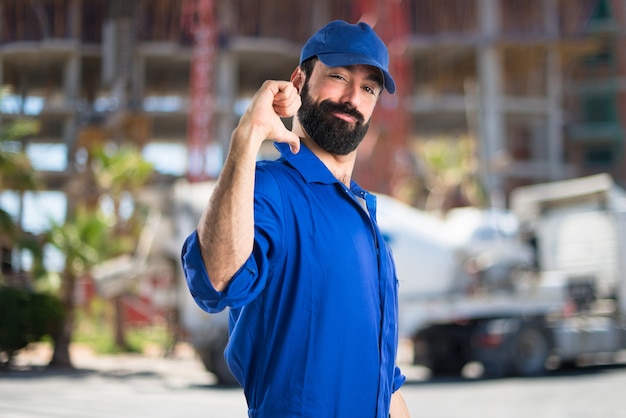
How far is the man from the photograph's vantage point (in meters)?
2.21

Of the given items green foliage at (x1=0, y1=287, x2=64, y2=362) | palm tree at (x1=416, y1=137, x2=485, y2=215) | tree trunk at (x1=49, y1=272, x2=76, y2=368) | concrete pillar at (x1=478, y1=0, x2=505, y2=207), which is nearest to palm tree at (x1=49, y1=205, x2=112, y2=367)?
tree trunk at (x1=49, y1=272, x2=76, y2=368)

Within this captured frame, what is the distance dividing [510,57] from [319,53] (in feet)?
191

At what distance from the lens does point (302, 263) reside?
2387 mm

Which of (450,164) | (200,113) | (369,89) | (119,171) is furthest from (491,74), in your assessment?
(369,89)

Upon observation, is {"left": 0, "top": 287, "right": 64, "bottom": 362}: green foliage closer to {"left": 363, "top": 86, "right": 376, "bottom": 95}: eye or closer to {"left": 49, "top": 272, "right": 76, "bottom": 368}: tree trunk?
{"left": 49, "top": 272, "right": 76, "bottom": 368}: tree trunk

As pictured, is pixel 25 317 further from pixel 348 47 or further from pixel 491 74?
pixel 491 74

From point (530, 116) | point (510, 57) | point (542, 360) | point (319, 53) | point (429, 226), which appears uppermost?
point (510, 57)

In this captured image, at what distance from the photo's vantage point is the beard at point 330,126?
2.69 metres

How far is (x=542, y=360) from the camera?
17297 millimetres

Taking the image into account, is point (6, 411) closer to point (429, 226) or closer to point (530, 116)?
point (429, 226)

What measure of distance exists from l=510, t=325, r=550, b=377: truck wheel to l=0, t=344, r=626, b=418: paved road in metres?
0.42

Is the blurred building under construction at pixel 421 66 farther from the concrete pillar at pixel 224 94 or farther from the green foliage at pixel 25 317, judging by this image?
the green foliage at pixel 25 317

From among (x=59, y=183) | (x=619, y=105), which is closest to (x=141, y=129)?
(x=59, y=183)

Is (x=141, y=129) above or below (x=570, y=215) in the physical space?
above
